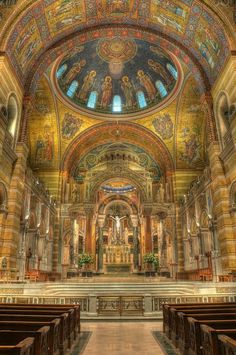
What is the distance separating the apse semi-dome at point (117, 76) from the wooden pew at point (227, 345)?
23317 millimetres

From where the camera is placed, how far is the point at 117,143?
31.6m

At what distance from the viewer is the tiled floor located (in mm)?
5762

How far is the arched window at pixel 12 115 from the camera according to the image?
16375 millimetres

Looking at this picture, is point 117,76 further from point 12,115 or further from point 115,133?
point 12,115

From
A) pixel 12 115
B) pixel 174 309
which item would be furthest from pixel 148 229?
pixel 174 309

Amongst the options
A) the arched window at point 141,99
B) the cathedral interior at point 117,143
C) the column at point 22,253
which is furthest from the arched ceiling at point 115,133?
the column at point 22,253

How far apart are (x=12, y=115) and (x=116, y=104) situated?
14509 millimetres

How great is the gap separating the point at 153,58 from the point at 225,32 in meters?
11.5

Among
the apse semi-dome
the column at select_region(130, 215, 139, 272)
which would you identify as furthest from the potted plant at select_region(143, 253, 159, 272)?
the apse semi-dome

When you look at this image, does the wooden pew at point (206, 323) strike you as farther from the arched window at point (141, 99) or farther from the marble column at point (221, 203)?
the arched window at point (141, 99)

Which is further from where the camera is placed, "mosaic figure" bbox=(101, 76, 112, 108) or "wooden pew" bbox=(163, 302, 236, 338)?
"mosaic figure" bbox=(101, 76, 112, 108)

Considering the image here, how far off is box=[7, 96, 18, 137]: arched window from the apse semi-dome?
8.86 m

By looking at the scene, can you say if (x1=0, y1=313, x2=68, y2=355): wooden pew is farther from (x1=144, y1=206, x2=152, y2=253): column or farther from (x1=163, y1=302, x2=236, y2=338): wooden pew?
(x1=144, y1=206, x2=152, y2=253): column

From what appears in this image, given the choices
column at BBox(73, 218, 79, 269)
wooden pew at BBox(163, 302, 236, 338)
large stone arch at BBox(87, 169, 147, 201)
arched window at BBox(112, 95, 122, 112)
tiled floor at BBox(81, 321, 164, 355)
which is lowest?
tiled floor at BBox(81, 321, 164, 355)
